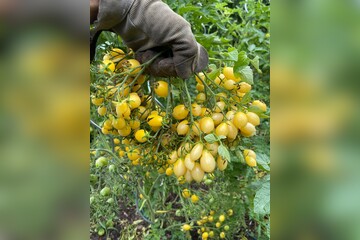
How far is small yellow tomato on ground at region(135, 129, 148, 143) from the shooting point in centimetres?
82

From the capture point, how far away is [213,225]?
84.8 inches

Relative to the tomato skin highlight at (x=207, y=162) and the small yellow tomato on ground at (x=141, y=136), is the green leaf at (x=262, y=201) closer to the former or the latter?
the tomato skin highlight at (x=207, y=162)

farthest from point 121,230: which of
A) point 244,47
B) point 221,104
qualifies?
point 221,104

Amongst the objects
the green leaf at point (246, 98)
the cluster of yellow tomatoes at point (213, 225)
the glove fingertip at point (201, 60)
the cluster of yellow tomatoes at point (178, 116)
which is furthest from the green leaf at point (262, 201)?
the cluster of yellow tomatoes at point (213, 225)

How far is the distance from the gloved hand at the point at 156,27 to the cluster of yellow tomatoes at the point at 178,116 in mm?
73

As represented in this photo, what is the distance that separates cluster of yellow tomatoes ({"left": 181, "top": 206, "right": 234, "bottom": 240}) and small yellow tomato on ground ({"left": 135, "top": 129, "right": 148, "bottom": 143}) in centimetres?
117

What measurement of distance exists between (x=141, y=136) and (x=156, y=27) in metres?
0.26
